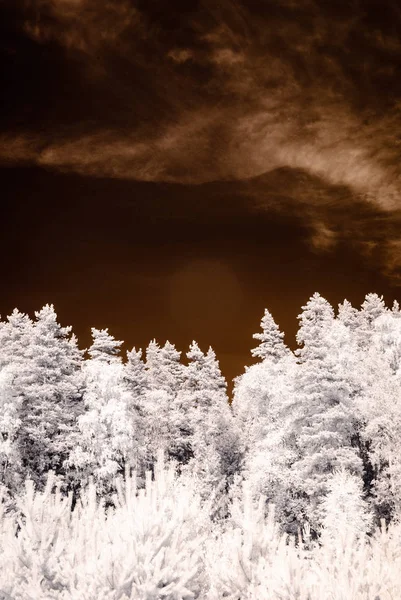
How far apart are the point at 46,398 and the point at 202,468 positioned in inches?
508

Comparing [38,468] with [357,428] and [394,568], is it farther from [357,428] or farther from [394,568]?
[394,568]

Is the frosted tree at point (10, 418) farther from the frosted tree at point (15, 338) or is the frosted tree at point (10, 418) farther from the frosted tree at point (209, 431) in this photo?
the frosted tree at point (209, 431)

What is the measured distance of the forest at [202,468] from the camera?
709cm

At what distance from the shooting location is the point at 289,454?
25.6m

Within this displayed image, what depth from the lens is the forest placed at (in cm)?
709

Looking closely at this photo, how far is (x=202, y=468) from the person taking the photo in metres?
35.6

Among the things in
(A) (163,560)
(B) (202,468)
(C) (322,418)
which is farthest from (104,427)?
(A) (163,560)

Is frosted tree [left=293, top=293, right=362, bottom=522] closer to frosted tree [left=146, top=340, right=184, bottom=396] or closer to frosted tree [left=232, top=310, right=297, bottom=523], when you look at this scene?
frosted tree [left=232, top=310, right=297, bottom=523]

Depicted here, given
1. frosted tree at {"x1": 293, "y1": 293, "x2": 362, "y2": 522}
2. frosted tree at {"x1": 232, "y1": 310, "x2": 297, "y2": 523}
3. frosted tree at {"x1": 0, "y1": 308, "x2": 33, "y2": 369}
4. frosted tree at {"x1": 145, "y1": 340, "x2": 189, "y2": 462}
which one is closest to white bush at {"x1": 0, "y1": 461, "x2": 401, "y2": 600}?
frosted tree at {"x1": 232, "y1": 310, "x2": 297, "y2": 523}

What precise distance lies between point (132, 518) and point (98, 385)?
22417 millimetres

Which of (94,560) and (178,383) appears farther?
(178,383)

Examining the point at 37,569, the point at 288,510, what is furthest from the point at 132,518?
the point at 288,510

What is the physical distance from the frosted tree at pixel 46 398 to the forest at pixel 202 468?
0.35 feet

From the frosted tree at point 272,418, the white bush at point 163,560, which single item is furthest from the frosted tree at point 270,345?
the white bush at point 163,560
